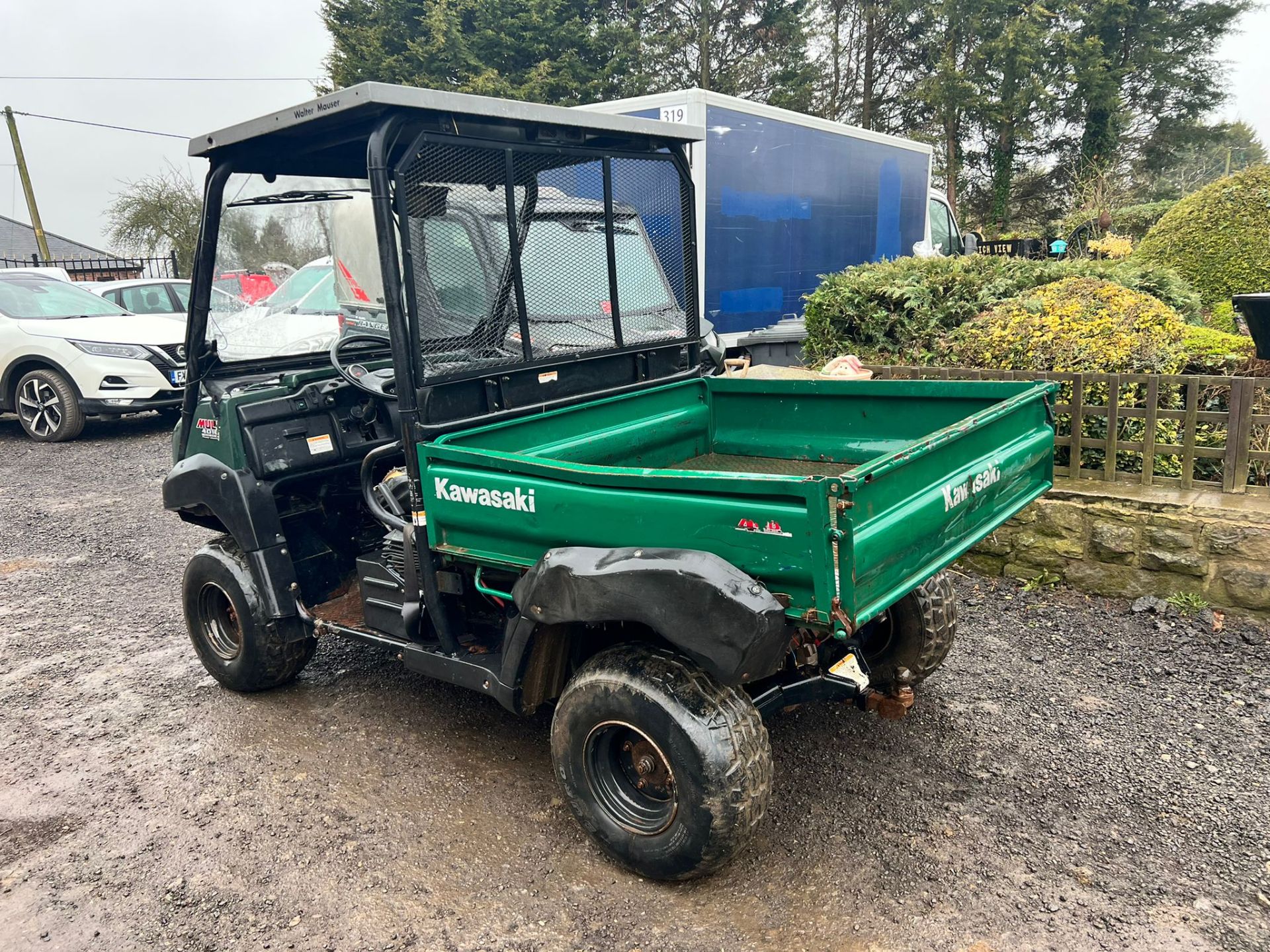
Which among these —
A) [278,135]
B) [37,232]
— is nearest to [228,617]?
Result: [278,135]

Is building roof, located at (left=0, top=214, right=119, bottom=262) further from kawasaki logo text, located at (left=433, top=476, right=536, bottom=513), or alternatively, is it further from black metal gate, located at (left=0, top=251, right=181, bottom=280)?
kawasaki logo text, located at (left=433, top=476, right=536, bottom=513)

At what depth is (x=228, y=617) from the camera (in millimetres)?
4141

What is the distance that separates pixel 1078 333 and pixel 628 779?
4.01 metres

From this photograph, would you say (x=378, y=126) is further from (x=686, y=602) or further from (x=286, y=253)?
(x=686, y=602)

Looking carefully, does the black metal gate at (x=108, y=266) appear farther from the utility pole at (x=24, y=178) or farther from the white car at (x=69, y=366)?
the white car at (x=69, y=366)

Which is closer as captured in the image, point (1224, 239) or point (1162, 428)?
point (1162, 428)

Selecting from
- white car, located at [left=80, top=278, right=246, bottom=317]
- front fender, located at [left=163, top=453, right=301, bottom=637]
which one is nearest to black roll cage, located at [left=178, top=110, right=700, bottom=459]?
front fender, located at [left=163, top=453, right=301, bottom=637]

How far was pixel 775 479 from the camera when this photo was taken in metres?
2.38

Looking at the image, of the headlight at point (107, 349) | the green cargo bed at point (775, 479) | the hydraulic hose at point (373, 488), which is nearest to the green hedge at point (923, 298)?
the green cargo bed at point (775, 479)

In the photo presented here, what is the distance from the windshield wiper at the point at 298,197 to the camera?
A: 3797mm

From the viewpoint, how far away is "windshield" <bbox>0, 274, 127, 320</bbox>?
1033 centimetres

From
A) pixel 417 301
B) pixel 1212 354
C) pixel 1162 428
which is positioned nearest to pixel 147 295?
pixel 417 301

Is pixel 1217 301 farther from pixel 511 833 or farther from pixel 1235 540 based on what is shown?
pixel 511 833

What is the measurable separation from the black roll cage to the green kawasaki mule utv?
0.04 ft
